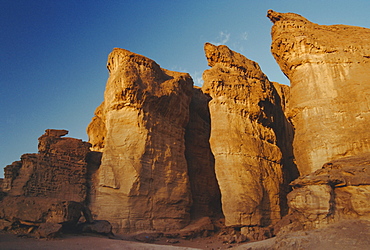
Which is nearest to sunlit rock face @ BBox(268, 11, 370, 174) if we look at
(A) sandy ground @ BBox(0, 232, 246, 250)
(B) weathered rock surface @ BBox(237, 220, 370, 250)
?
(B) weathered rock surface @ BBox(237, 220, 370, 250)

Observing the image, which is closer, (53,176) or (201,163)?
(53,176)

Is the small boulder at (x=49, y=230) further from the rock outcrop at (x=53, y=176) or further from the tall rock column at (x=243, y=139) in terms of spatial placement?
the tall rock column at (x=243, y=139)

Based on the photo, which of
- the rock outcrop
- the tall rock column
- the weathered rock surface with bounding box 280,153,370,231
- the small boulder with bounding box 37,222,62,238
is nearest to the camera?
the weathered rock surface with bounding box 280,153,370,231

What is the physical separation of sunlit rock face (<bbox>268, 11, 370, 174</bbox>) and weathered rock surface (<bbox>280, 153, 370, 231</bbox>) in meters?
2.66

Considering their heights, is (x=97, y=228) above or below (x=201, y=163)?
→ below

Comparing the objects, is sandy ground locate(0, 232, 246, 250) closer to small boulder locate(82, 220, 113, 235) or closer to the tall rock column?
small boulder locate(82, 220, 113, 235)

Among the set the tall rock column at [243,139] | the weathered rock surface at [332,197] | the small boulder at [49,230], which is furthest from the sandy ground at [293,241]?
the tall rock column at [243,139]

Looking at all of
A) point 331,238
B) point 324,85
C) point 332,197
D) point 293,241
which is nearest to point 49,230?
point 293,241

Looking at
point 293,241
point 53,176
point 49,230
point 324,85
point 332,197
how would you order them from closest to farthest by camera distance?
point 293,241, point 332,197, point 49,230, point 324,85, point 53,176

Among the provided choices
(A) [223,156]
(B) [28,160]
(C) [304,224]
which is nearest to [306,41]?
(A) [223,156]

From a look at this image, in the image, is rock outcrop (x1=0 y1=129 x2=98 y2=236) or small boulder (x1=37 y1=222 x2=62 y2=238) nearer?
small boulder (x1=37 y1=222 x2=62 y2=238)

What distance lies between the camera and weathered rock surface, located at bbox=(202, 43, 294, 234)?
52.4 ft

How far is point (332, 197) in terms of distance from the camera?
10898mm

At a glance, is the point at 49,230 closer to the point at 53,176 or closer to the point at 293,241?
the point at 53,176
